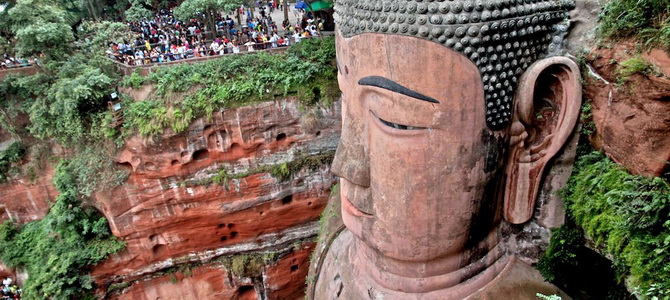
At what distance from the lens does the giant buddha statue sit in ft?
13.2

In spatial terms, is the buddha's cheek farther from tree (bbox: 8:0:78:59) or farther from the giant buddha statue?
tree (bbox: 8:0:78:59)

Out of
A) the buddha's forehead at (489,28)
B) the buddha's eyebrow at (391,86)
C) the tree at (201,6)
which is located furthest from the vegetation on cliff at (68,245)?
the buddha's forehead at (489,28)

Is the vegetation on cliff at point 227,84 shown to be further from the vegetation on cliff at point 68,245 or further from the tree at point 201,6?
the vegetation on cliff at point 68,245

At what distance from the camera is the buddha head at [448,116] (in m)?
4.00

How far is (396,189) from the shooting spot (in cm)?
457

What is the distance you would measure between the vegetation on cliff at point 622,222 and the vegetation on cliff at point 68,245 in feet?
38.0

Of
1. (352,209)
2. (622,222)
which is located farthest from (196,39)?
(622,222)

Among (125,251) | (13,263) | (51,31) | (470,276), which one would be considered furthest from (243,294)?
(470,276)

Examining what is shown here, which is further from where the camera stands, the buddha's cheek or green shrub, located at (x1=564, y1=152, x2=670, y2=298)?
the buddha's cheek

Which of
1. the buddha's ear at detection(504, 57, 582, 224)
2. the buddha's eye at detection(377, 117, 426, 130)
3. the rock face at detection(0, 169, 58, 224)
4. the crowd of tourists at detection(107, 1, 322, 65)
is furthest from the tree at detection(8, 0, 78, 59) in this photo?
the buddha's ear at detection(504, 57, 582, 224)

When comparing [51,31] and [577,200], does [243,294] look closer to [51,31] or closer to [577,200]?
[51,31]

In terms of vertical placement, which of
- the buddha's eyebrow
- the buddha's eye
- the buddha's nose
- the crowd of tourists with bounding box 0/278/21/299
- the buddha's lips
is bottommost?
the crowd of tourists with bounding box 0/278/21/299

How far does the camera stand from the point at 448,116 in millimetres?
4156

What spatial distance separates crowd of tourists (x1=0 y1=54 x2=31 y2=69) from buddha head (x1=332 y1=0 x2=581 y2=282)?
12740mm
